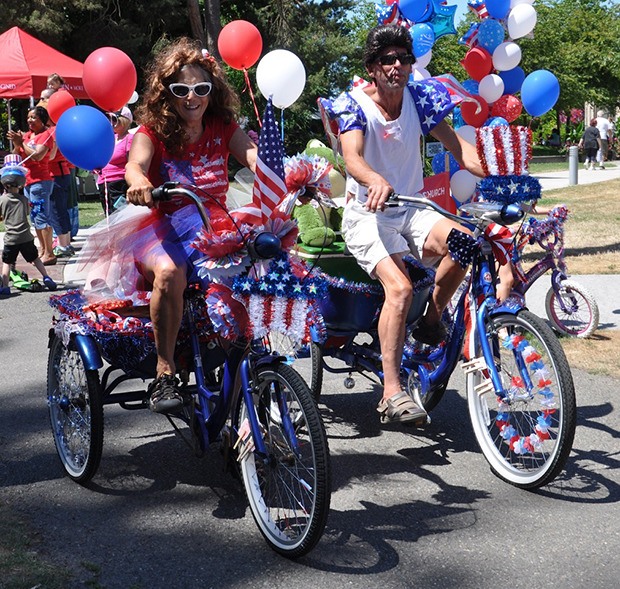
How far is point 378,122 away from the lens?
15.5ft

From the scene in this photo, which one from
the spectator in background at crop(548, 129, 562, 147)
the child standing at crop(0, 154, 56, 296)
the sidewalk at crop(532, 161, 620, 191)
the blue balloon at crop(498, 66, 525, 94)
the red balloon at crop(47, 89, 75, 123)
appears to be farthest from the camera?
the spectator in background at crop(548, 129, 562, 147)

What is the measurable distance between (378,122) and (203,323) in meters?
1.43

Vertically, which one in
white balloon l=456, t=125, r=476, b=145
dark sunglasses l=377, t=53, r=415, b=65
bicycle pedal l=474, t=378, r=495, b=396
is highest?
dark sunglasses l=377, t=53, r=415, b=65

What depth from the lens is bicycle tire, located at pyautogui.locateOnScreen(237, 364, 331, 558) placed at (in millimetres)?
3383

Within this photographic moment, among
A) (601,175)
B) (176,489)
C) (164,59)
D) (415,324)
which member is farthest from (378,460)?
(601,175)

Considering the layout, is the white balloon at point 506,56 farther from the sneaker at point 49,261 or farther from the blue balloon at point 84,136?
the sneaker at point 49,261

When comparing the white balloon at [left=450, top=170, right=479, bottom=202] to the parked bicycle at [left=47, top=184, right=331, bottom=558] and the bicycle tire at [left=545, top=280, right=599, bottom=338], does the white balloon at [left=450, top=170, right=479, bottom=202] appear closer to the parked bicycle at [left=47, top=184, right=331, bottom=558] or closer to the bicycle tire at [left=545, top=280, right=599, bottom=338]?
the bicycle tire at [left=545, top=280, right=599, bottom=338]

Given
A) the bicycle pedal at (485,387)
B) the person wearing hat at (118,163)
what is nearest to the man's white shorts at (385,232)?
the bicycle pedal at (485,387)

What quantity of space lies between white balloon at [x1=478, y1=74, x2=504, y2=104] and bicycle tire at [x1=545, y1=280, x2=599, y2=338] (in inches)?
101

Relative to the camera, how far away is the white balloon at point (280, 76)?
20.9 feet

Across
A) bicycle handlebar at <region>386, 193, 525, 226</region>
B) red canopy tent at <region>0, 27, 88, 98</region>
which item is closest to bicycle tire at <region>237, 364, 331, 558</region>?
bicycle handlebar at <region>386, 193, 525, 226</region>

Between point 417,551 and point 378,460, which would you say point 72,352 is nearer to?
point 378,460

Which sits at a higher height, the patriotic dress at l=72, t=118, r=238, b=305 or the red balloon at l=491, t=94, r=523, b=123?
the red balloon at l=491, t=94, r=523, b=123

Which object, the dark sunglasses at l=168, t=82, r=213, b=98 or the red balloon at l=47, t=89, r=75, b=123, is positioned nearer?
the dark sunglasses at l=168, t=82, r=213, b=98
